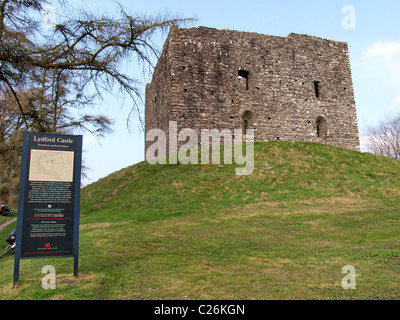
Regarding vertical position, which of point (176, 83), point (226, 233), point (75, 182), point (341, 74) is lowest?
point (226, 233)

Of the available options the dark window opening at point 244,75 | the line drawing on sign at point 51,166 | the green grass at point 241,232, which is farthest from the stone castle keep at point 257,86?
the line drawing on sign at point 51,166

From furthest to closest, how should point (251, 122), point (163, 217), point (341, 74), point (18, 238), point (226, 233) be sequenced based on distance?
1. point (341, 74)
2. point (251, 122)
3. point (163, 217)
4. point (226, 233)
5. point (18, 238)

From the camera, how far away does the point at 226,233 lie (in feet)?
27.6

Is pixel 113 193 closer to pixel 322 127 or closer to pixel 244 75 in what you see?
pixel 244 75

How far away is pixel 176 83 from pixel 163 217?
9.88 metres

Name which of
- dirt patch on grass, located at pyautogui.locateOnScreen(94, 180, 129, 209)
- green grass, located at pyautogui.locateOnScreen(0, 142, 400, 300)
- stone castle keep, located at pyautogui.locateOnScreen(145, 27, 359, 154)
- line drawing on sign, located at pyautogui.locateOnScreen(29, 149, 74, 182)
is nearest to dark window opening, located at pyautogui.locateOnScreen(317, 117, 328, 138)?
stone castle keep, located at pyautogui.locateOnScreen(145, 27, 359, 154)

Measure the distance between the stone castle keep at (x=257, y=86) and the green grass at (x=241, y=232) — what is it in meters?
3.22

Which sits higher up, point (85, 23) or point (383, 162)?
point (85, 23)

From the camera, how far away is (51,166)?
5.05 metres

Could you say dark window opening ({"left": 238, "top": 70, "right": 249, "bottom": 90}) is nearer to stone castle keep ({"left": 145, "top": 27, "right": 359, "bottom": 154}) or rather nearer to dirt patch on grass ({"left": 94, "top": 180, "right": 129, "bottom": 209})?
stone castle keep ({"left": 145, "top": 27, "right": 359, "bottom": 154})

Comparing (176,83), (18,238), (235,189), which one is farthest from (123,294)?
(176,83)

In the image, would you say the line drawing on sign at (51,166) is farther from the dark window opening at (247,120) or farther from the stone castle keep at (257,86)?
the dark window opening at (247,120)

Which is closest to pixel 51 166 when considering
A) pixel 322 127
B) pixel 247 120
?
pixel 247 120

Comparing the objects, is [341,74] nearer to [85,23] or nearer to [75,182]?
[85,23]
